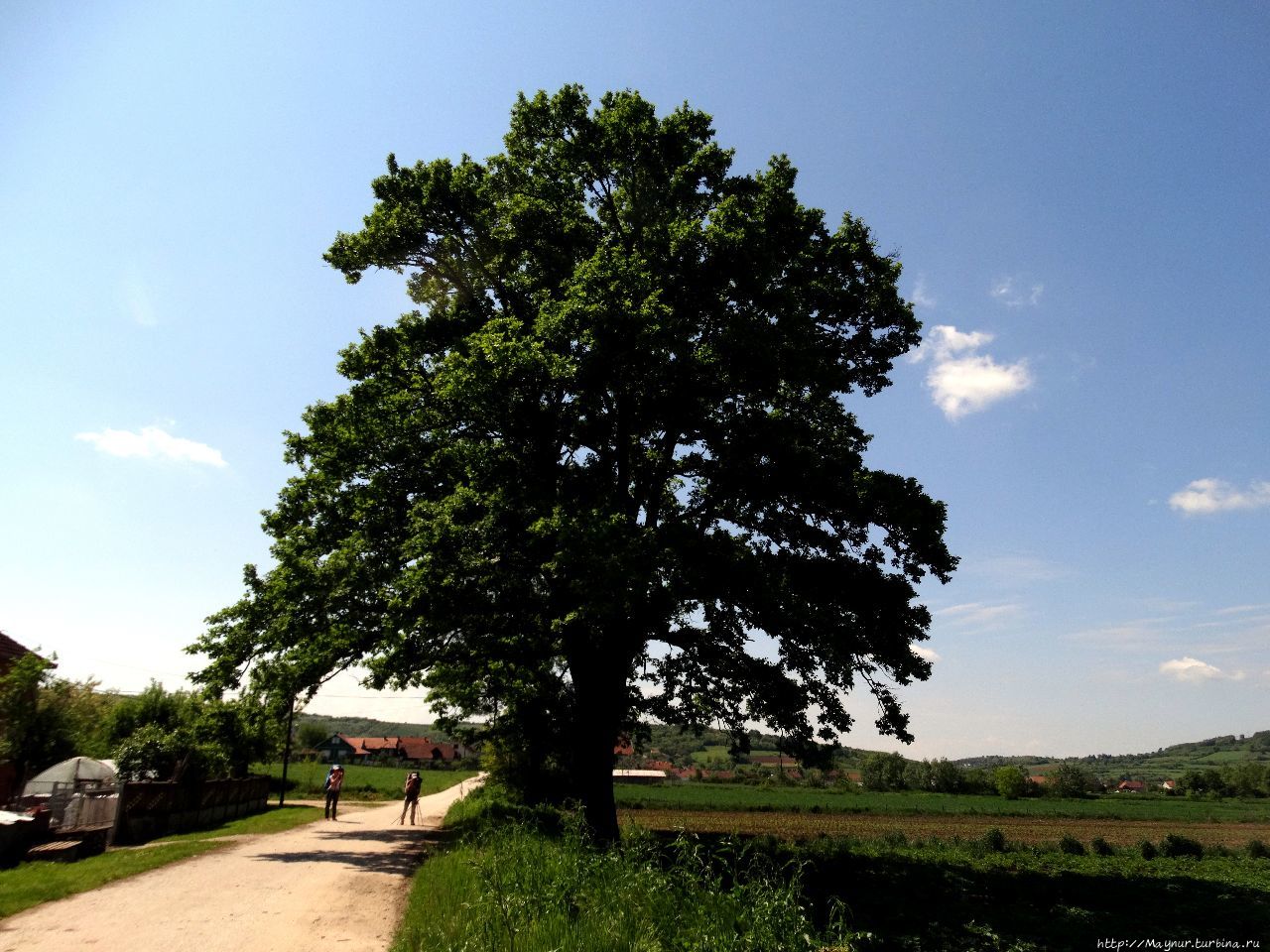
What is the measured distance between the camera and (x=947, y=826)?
42938 millimetres

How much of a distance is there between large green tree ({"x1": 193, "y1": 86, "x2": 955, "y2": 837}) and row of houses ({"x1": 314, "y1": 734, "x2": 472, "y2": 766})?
111265 mm

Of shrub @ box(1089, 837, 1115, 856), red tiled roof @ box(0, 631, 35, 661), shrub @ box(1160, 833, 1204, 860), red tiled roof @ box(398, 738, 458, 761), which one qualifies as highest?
red tiled roof @ box(0, 631, 35, 661)

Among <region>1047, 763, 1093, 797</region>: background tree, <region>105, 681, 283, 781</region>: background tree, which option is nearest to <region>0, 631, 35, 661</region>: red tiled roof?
<region>105, 681, 283, 781</region>: background tree

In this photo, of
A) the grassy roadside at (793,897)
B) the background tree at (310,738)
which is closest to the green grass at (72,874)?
the grassy roadside at (793,897)

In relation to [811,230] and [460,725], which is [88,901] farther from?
[811,230]

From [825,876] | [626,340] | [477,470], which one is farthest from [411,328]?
[825,876]

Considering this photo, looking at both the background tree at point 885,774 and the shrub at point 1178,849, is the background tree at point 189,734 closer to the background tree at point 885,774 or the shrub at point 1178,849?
the shrub at point 1178,849

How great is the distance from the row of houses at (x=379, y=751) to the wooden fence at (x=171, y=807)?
97.3m

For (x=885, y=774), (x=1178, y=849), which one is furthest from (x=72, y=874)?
(x=885, y=774)

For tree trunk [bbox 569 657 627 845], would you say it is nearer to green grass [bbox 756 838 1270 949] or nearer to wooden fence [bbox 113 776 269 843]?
green grass [bbox 756 838 1270 949]

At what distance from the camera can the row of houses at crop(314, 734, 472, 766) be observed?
117225mm

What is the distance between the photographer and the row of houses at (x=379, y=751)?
117m

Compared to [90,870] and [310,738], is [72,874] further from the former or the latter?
[310,738]

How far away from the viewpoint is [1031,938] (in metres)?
11.5
